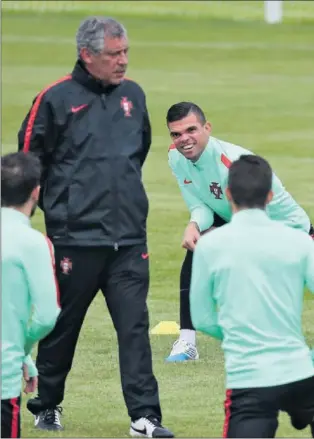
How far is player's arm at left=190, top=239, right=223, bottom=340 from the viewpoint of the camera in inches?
283

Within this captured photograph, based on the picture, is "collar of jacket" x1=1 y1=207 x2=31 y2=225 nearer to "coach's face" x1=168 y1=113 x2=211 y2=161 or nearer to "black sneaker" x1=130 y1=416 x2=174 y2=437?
"black sneaker" x1=130 y1=416 x2=174 y2=437

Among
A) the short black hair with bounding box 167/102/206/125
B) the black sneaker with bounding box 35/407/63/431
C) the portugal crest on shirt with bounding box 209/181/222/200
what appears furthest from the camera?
the portugal crest on shirt with bounding box 209/181/222/200

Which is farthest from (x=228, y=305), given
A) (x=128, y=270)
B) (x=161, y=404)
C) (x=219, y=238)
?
(x=161, y=404)

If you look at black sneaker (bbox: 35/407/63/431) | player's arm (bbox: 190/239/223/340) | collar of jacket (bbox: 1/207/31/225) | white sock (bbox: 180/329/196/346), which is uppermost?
collar of jacket (bbox: 1/207/31/225)

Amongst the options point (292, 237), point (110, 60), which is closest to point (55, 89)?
point (110, 60)

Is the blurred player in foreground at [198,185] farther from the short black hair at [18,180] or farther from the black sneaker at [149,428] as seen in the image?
the short black hair at [18,180]

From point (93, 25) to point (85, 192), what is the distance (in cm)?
89

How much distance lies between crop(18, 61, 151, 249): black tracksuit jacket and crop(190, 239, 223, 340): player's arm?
1409 millimetres

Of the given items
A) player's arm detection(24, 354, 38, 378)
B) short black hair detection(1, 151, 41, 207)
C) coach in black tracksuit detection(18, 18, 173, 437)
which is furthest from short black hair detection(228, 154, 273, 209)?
coach in black tracksuit detection(18, 18, 173, 437)

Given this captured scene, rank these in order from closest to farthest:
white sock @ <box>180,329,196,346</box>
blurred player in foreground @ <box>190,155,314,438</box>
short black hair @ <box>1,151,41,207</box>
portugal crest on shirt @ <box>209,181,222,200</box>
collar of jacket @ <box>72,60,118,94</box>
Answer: blurred player in foreground @ <box>190,155,314,438</box> < short black hair @ <box>1,151,41,207</box> < collar of jacket @ <box>72,60,118,94</box> < portugal crest on shirt @ <box>209,181,222,200</box> < white sock @ <box>180,329,196,346</box>

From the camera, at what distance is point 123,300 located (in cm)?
872

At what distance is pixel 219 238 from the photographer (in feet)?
23.5

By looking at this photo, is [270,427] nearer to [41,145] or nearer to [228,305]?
[228,305]

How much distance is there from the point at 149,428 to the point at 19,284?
1.68 metres
